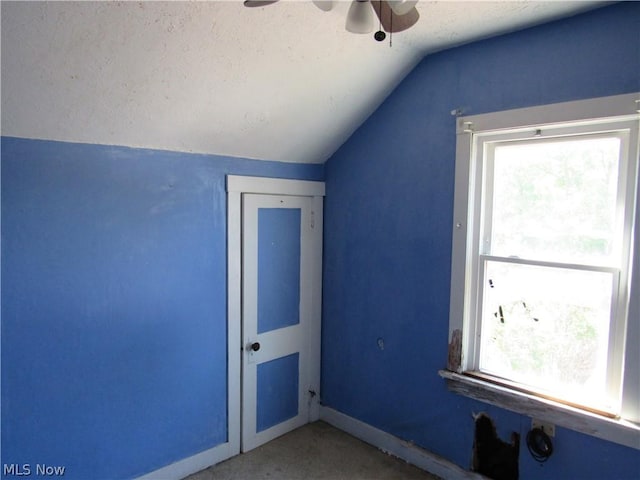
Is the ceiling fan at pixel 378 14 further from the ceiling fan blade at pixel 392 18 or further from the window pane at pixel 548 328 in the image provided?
the window pane at pixel 548 328

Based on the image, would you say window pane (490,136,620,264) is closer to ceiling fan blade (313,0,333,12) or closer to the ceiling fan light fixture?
the ceiling fan light fixture

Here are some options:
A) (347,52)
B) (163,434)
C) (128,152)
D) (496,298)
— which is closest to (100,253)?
(128,152)

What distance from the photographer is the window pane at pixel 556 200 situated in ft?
7.02

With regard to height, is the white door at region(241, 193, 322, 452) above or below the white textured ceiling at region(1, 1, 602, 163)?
below

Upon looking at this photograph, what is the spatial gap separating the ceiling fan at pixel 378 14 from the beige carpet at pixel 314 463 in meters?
2.60

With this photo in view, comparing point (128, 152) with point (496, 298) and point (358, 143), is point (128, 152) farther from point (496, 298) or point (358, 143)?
point (496, 298)

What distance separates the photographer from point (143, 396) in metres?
2.48

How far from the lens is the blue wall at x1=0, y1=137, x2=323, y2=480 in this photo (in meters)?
2.03

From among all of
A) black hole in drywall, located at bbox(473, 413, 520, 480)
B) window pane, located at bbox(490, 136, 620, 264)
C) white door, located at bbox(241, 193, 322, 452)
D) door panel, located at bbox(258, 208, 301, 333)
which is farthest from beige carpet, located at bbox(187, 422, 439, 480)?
window pane, located at bbox(490, 136, 620, 264)

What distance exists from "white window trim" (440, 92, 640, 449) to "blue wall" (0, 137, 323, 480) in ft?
4.59

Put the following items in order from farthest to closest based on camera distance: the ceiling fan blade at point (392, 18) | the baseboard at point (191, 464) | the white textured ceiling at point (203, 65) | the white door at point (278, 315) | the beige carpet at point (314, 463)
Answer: the white door at point (278, 315), the beige carpet at point (314, 463), the baseboard at point (191, 464), the white textured ceiling at point (203, 65), the ceiling fan blade at point (392, 18)

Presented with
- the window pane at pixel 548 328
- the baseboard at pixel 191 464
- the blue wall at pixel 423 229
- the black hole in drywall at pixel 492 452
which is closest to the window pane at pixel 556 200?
the window pane at pixel 548 328

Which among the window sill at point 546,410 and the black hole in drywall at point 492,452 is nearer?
the window sill at point 546,410

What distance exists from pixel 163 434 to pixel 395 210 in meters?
2.07
